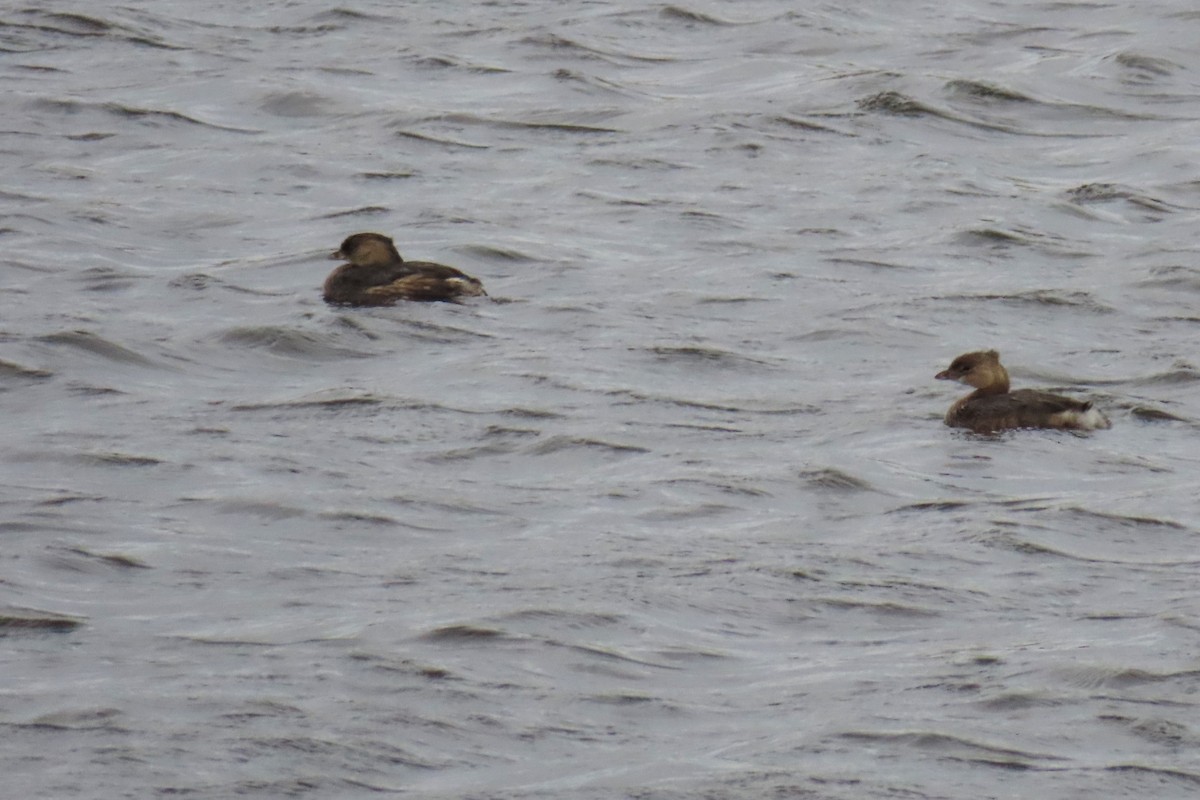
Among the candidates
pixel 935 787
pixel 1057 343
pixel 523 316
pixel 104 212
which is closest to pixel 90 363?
pixel 523 316

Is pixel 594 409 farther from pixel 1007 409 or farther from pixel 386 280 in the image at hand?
pixel 386 280

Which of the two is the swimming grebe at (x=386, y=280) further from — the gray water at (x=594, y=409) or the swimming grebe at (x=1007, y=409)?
the swimming grebe at (x=1007, y=409)

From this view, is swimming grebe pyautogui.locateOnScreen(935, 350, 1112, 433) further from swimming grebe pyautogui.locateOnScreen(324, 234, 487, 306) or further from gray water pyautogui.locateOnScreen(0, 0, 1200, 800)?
swimming grebe pyautogui.locateOnScreen(324, 234, 487, 306)

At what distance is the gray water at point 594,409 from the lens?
823cm

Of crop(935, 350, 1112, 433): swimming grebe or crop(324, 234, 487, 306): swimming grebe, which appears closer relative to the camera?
crop(935, 350, 1112, 433): swimming grebe

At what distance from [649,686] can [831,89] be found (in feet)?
39.1

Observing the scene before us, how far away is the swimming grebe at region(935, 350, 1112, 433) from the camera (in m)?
12.0

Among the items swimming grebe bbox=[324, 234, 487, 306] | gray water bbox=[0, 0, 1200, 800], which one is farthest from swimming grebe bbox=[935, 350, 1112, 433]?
swimming grebe bbox=[324, 234, 487, 306]

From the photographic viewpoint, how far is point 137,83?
19.5 meters

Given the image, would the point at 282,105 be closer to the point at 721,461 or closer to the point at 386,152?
the point at 386,152

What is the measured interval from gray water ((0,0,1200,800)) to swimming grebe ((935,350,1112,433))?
0.33 feet

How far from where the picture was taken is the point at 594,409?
1239 cm

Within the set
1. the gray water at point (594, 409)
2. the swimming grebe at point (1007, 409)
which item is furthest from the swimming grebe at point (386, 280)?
the swimming grebe at point (1007, 409)

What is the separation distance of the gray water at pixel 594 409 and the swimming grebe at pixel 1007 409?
0.33 feet
